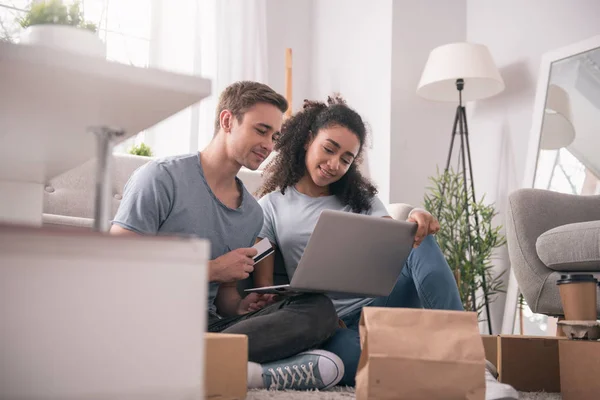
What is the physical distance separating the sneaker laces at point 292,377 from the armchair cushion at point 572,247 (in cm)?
107

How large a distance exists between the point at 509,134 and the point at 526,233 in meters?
1.26

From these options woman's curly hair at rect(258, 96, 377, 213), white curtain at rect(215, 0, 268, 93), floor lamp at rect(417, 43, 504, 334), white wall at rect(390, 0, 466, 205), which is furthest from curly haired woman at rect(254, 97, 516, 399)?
white curtain at rect(215, 0, 268, 93)

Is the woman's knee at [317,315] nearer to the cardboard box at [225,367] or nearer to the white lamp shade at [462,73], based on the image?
the cardboard box at [225,367]

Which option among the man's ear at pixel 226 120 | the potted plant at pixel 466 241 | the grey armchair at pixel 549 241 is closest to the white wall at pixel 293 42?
the potted plant at pixel 466 241

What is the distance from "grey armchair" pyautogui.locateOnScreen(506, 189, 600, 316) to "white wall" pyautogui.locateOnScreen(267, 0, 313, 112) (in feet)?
6.96

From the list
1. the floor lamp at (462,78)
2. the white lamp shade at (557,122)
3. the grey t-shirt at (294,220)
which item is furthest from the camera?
the floor lamp at (462,78)

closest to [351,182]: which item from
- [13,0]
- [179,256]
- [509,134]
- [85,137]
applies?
[85,137]

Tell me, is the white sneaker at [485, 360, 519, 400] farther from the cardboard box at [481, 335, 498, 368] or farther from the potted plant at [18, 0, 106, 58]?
the potted plant at [18, 0, 106, 58]

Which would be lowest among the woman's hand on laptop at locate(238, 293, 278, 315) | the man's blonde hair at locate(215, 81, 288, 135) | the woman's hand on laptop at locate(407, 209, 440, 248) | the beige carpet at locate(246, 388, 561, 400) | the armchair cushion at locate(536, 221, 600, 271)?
the beige carpet at locate(246, 388, 561, 400)

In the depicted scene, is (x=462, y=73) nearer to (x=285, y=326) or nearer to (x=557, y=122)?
(x=557, y=122)

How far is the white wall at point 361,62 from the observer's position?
3691 mm

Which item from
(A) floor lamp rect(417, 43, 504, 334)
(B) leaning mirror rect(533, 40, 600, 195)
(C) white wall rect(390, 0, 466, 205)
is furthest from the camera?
(C) white wall rect(390, 0, 466, 205)

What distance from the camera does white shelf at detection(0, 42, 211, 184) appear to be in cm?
64

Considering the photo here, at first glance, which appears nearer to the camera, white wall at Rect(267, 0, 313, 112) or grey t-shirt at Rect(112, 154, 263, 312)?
grey t-shirt at Rect(112, 154, 263, 312)
